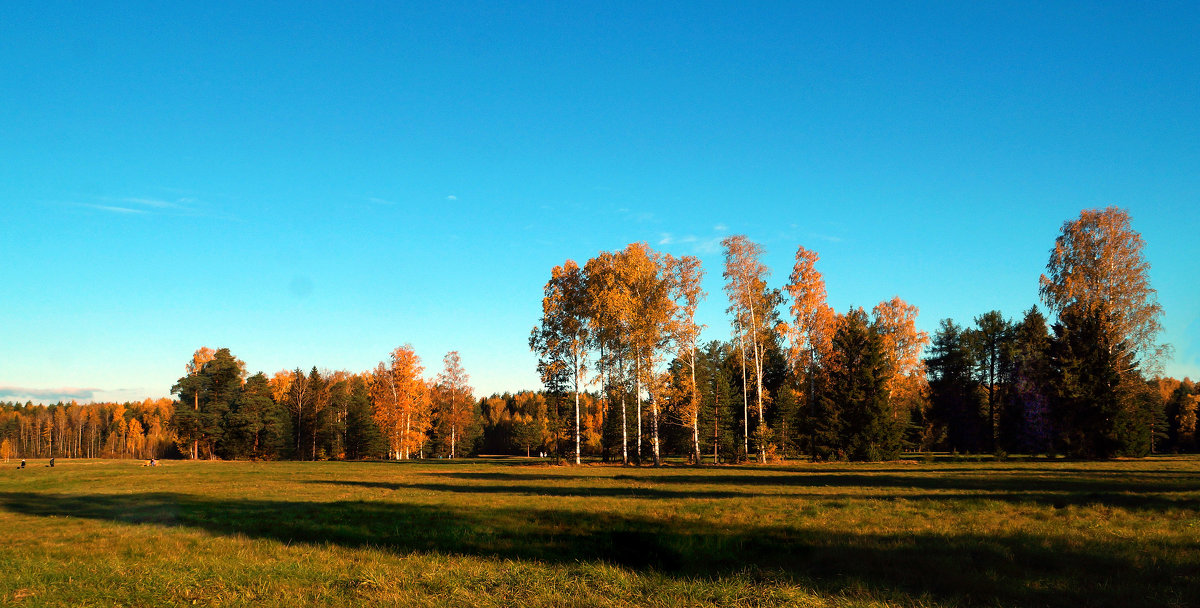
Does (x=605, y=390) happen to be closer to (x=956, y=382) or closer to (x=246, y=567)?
(x=246, y=567)

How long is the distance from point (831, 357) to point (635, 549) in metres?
47.0

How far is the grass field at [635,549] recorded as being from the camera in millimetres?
8125

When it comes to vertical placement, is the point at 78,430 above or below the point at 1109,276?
below

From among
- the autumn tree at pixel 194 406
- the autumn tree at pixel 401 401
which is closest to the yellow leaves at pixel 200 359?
the autumn tree at pixel 194 406

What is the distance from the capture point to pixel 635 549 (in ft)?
38.5

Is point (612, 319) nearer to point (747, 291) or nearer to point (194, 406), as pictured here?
point (747, 291)

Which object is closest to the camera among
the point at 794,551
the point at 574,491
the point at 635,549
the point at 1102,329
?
the point at 794,551

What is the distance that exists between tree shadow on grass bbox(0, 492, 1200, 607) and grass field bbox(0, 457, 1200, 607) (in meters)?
0.06

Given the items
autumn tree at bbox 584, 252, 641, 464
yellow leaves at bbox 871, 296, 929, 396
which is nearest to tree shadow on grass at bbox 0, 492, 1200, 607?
autumn tree at bbox 584, 252, 641, 464

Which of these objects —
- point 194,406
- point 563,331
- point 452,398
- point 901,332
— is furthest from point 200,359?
point 901,332

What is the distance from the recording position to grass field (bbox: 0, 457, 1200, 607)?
26.7 ft

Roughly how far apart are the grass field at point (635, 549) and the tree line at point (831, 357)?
23814mm

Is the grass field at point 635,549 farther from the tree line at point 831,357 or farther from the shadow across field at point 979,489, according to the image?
the tree line at point 831,357

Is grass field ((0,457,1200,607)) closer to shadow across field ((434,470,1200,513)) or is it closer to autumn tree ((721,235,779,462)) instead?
shadow across field ((434,470,1200,513))
